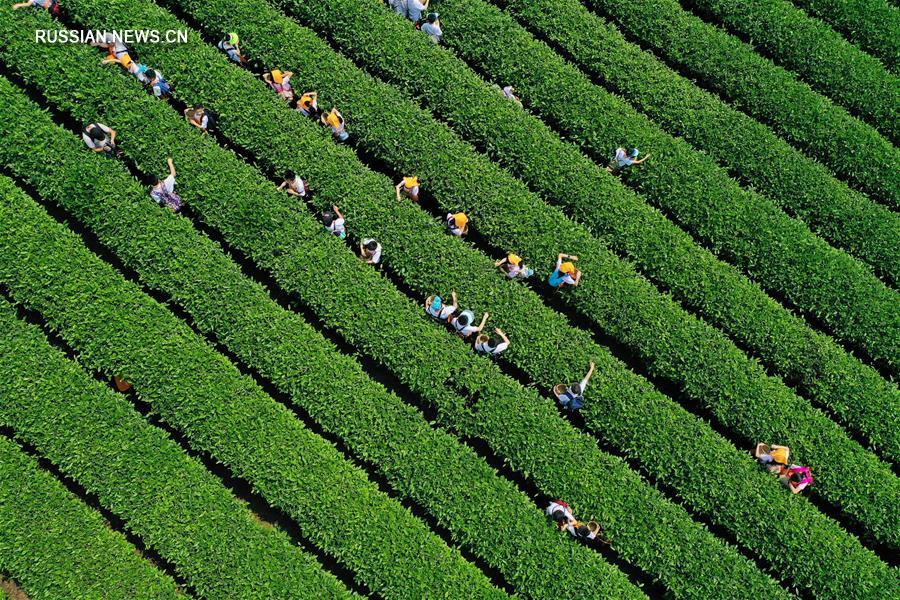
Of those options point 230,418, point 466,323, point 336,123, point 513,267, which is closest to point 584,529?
point 466,323

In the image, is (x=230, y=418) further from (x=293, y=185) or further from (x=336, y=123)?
(x=336, y=123)

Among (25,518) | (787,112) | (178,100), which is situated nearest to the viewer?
(25,518)

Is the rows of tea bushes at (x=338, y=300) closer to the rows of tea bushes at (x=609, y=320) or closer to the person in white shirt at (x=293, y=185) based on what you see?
the person in white shirt at (x=293, y=185)

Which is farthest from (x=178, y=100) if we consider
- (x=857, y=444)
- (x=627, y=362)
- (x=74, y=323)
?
(x=857, y=444)

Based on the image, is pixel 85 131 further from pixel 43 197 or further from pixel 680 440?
pixel 680 440

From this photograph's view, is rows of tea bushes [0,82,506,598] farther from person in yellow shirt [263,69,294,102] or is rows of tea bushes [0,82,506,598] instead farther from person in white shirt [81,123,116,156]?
person in yellow shirt [263,69,294,102]

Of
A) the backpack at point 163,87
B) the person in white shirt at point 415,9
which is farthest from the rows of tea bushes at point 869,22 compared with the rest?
the backpack at point 163,87

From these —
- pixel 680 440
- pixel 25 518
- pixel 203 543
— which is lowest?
pixel 25 518
